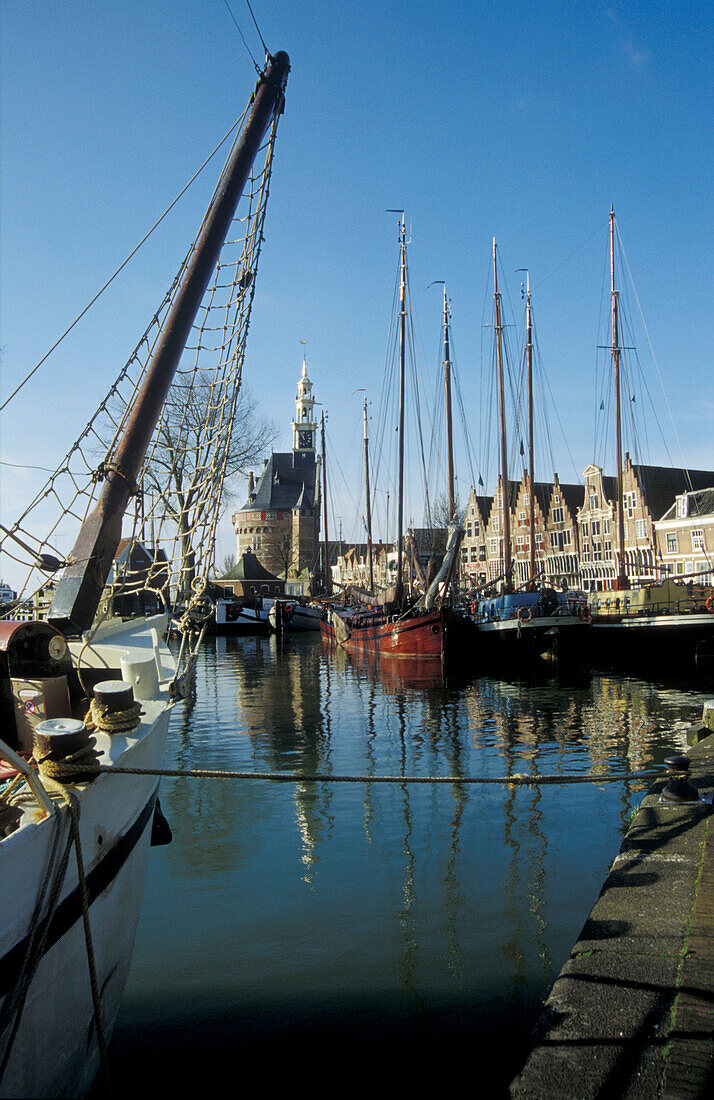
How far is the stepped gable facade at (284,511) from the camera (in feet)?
308

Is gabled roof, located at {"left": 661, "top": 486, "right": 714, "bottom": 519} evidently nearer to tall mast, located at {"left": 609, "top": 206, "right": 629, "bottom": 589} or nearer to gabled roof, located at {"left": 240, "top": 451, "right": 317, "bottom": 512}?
tall mast, located at {"left": 609, "top": 206, "right": 629, "bottom": 589}

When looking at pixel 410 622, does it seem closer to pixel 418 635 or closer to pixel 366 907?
pixel 418 635

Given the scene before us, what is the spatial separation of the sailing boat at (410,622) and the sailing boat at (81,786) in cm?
1876

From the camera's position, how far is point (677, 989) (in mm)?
3320

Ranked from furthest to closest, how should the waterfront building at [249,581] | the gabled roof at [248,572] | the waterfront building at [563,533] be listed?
1. the gabled roof at [248,572]
2. the waterfront building at [249,581]
3. the waterfront building at [563,533]

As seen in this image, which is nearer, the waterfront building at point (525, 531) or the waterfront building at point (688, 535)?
the waterfront building at point (688, 535)

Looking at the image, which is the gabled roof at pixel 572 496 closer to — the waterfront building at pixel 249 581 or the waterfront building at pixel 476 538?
the waterfront building at pixel 476 538

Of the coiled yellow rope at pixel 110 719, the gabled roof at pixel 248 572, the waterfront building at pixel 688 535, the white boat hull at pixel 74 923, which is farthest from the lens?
the gabled roof at pixel 248 572

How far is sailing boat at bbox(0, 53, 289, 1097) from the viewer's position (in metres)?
2.81

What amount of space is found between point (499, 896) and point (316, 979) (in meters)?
1.83

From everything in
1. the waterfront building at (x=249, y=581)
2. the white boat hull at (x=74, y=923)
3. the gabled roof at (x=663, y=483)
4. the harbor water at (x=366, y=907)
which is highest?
the gabled roof at (x=663, y=483)

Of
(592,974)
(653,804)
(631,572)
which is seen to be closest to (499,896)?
(653,804)

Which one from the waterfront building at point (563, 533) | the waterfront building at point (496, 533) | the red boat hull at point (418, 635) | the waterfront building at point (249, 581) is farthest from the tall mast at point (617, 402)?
the waterfront building at point (249, 581)

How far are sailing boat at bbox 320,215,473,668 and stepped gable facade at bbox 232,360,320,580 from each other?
176ft
